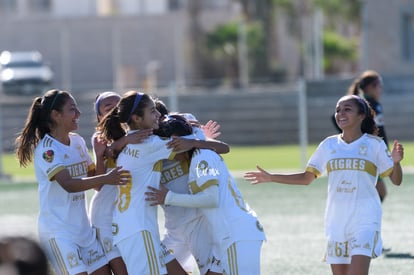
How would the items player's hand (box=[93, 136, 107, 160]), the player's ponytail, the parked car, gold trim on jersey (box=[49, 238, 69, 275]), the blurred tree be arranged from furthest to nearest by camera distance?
the blurred tree < the parked car < the player's ponytail < player's hand (box=[93, 136, 107, 160]) < gold trim on jersey (box=[49, 238, 69, 275])

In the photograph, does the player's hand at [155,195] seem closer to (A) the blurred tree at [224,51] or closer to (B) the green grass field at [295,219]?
(B) the green grass field at [295,219]

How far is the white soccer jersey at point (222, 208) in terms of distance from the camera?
5.66 metres

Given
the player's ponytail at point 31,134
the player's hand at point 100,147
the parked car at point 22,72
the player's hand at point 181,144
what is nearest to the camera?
the player's hand at point 181,144

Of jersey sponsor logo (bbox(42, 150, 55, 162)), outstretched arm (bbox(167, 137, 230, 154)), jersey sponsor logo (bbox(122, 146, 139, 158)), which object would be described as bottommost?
jersey sponsor logo (bbox(42, 150, 55, 162))

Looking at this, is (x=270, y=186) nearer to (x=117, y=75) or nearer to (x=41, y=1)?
(x=117, y=75)

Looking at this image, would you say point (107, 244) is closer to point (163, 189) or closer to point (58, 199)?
point (58, 199)

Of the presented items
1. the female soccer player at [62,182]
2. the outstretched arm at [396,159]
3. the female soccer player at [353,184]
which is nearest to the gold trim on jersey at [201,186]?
the female soccer player at [62,182]

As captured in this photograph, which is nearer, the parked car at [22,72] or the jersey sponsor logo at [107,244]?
the jersey sponsor logo at [107,244]

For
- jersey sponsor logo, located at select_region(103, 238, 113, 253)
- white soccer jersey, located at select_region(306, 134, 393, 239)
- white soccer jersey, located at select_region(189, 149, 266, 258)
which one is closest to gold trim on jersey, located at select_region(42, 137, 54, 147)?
jersey sponsor logo, located at select_region(103, 238, 113, 253)

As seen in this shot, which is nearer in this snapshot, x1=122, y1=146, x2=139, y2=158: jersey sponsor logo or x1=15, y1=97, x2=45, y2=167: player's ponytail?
x1=122, y1=146, x2=139, y2=158: jersey sponsor logo

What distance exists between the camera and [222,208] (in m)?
5.70

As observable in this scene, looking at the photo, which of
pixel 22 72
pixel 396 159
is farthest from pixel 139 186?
pixel 22 72

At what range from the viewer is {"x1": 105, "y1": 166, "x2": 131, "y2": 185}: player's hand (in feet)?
18.6

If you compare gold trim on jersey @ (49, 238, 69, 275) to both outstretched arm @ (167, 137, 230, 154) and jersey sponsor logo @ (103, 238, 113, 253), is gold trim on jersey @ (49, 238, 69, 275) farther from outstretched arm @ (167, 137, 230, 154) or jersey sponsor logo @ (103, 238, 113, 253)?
outstretched arm @ (167, 137, 230, 154)
